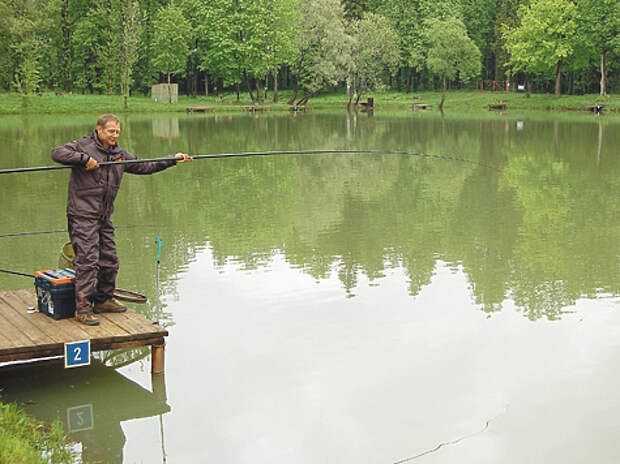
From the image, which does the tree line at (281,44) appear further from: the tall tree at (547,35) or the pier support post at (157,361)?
the pier support post at (157,361)

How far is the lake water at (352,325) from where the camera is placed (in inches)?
214

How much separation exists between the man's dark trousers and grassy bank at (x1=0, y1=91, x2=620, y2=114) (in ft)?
157

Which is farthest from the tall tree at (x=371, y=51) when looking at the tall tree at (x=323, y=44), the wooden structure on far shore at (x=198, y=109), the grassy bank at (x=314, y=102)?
the wooden structure on far shore at (x=198, y=109)

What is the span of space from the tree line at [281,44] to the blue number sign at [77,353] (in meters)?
48.8

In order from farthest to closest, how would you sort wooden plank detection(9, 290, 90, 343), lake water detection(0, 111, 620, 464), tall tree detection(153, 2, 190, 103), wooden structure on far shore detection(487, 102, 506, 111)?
tall tree detection(153, 2, 190, 103), wooden structure on far shore detection(487, 102, 506, 111), wooden plank detection(9, 290, 90, 343), lake water detection(0, 111, 620, 464)

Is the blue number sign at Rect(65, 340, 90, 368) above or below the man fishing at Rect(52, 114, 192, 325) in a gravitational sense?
below

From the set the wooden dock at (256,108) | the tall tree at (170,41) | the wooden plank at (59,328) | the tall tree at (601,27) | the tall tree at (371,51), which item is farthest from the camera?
the tall tree at (371,51)

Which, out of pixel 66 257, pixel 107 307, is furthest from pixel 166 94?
pixel 107 307

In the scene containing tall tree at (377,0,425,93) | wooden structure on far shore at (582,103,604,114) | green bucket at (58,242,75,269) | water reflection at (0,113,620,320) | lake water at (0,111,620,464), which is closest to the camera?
lake water at (0,111,620,464)

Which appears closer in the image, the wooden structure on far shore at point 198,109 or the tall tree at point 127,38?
the tall tree at point 127,38

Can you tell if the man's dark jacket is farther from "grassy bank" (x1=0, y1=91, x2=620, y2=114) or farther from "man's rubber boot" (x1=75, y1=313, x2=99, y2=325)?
"grassy bank" (x1=0, y1=91, x2=620, y2=114)

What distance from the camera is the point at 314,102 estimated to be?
6888cm

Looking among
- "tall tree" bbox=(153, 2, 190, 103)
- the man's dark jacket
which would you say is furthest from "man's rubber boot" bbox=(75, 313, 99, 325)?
"tall tree" bbox=(153, 2, 190, 103)

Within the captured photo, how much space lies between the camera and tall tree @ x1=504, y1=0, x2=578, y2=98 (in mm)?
58281
